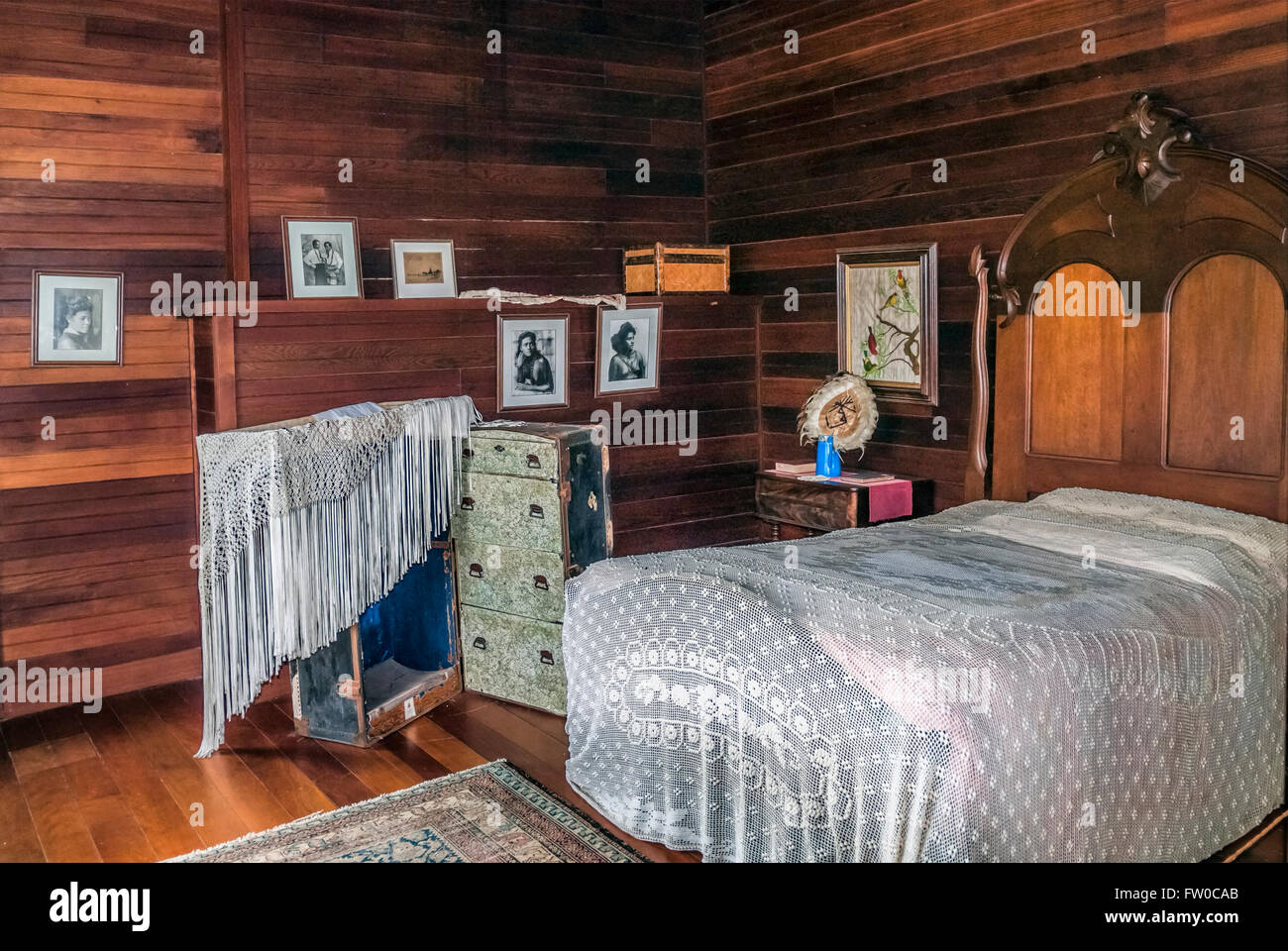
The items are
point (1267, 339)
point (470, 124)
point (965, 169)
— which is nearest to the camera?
point (1267, 339)

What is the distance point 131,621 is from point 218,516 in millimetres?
1291

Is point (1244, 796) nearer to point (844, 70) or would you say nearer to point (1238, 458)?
point (1238, 458)

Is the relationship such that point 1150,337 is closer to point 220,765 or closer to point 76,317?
point 220,765

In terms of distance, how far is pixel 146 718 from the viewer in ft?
15.0

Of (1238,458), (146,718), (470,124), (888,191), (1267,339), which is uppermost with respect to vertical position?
(470,124)

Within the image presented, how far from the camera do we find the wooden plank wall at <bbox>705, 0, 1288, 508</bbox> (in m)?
3.96

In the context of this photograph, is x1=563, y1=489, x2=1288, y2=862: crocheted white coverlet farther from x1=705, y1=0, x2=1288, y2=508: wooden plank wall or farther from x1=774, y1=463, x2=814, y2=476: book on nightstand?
x1=774, y1=463, x2=814, y2=476: book on nightstand

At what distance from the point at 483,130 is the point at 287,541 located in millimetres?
2539

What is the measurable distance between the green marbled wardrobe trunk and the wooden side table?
997mm

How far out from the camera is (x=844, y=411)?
203 inches

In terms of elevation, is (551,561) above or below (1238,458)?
below

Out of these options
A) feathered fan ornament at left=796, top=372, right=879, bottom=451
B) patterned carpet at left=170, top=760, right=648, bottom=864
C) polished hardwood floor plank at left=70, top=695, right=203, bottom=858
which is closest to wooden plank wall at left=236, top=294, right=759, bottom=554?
feathered fan ornament at left=796, top=372, right=879, bottom=451

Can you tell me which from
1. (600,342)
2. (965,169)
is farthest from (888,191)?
(600,342)
